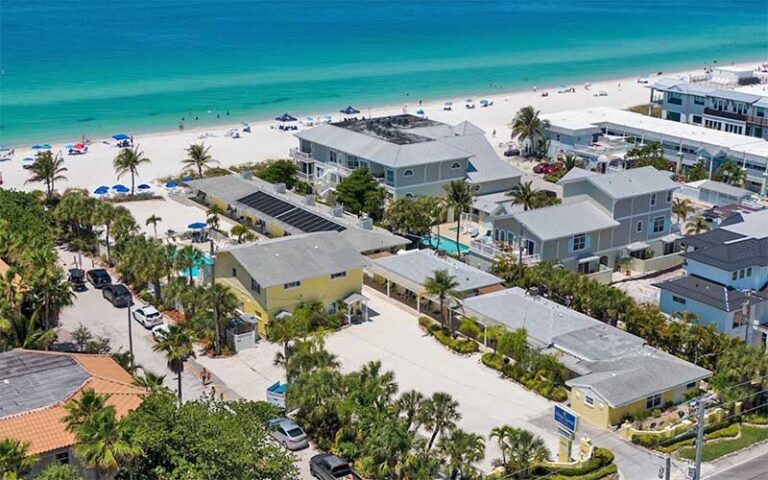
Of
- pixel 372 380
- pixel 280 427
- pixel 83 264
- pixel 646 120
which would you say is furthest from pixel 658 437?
pixel 646 120

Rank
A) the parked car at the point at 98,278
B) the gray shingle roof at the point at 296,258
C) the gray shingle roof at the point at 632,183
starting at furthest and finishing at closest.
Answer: the gray shingle roof at the point at 632,183
the parked car at the point at 98,278
the gray shingle roof at the point at 296,258

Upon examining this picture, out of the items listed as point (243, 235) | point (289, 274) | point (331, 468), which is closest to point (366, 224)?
point (243, 235)

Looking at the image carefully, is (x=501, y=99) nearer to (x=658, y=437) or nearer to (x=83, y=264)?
(x=83, y=264)

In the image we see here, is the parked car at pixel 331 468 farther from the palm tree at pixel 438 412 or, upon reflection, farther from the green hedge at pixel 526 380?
the green hedge at pixel 526 380

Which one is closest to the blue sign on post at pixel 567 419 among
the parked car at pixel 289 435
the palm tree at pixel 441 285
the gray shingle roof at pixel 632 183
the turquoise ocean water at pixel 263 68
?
the parked car at pixel 289 435

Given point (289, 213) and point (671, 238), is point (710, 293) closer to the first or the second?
point (671, 238)

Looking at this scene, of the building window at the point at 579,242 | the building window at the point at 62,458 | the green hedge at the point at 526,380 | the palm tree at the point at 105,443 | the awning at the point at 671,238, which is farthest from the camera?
the awning at the point at 671,238

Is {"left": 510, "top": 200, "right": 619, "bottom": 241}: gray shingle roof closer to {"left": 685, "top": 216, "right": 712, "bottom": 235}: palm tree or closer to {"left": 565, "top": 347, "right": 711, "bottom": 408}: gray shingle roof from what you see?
{"left": 685, "top": 216, "right": 712, "bottom": 235}: palm tree
